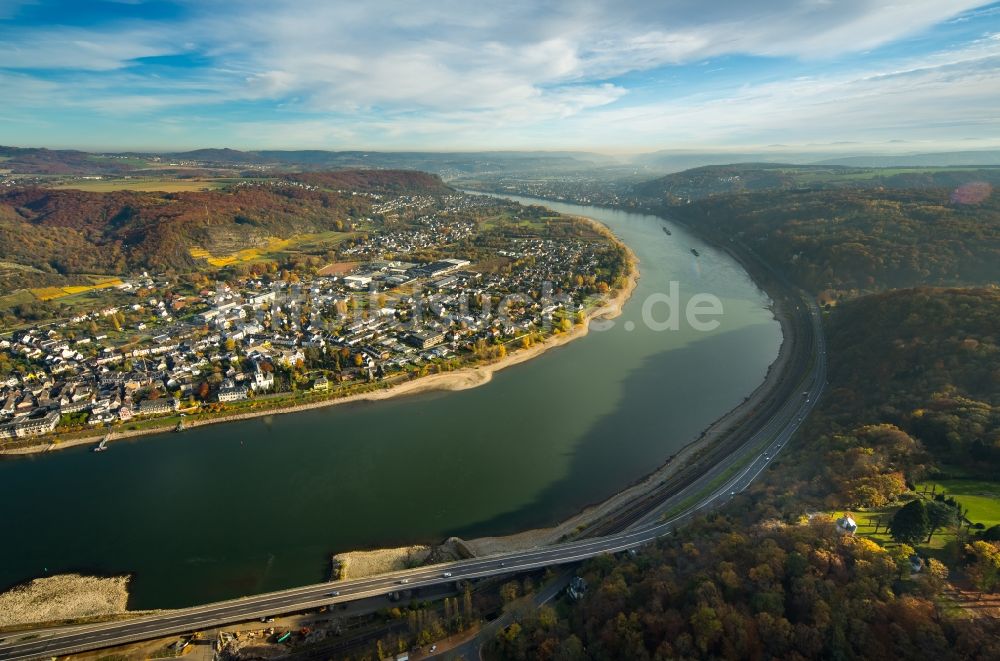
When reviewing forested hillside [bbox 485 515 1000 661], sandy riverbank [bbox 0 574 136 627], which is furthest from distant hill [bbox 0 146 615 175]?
forested hillside [bbox 485 515 1000 661]

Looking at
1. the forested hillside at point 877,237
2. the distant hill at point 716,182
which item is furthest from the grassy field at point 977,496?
the distant hill at point 716,182

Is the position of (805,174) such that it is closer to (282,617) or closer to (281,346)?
(281,346)

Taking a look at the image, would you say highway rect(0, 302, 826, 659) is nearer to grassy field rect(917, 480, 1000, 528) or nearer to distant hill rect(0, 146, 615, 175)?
grassy field rect(917, 480, 1000, 528)

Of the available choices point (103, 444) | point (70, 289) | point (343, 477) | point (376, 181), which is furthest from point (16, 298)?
point (376, 181)

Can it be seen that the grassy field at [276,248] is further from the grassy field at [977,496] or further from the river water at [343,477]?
the grassy field at [977,496]

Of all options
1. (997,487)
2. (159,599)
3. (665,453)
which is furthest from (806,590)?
(159,599)
